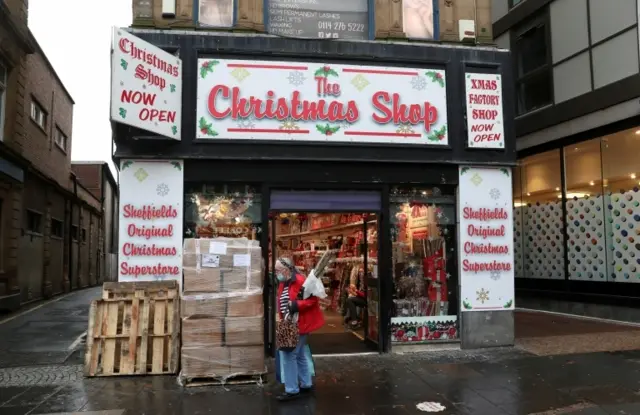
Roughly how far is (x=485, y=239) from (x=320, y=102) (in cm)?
373

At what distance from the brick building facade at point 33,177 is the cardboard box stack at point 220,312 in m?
10.4

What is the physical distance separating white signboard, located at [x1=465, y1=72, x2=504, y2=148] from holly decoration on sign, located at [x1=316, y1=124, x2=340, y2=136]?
238 centimetres

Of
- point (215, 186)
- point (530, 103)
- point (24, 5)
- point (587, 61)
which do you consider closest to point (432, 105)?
point (215, 186)

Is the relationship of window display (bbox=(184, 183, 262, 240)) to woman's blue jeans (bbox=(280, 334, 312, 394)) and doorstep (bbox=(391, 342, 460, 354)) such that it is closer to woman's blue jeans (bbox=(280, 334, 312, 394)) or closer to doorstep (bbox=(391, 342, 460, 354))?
woman's blue jeans (bbox=(280, 334, 312, 394))

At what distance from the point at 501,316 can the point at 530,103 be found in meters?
10.5

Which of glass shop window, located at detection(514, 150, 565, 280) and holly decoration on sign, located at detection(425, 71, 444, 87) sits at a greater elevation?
holly decoration on sign, located at detection(425, 71, 444, 87)

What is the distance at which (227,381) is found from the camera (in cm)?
727

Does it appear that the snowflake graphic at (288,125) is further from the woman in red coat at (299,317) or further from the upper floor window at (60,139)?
the upper floor window at (60,139)

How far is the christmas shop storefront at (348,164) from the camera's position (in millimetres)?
8500

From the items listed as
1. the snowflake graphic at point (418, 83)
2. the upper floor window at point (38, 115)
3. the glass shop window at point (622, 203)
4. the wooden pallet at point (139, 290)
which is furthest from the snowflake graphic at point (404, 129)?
the upper floor window at point (38, 115)

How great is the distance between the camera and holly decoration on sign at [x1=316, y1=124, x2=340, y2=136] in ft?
29.4

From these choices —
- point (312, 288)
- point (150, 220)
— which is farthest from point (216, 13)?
point (312, 288)

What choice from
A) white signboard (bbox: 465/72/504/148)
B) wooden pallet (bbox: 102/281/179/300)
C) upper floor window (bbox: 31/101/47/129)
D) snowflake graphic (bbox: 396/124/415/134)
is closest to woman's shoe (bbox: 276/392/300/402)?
wooden pallet (bbox: 102/281/179/300)

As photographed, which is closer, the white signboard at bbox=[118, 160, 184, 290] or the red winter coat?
the red winter coat
